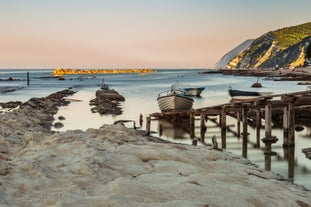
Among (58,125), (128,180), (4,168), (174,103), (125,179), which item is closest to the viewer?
(128,180)

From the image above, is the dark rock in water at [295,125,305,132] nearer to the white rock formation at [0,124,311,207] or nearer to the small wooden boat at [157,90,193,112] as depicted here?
the small wooden boat at [157,90,193,112]

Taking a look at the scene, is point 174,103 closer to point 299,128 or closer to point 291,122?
point 299,128

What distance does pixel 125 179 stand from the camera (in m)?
8.99

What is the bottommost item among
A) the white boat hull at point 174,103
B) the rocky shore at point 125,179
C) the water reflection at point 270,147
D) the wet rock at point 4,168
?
the water reflection at point 270,147

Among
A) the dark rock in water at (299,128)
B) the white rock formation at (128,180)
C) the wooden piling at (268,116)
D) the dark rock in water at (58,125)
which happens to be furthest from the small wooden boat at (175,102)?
the white rock formation at (128,180)

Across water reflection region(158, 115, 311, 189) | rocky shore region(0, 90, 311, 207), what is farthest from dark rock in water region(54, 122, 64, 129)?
rocky shore region(0, 90, 311, 207)

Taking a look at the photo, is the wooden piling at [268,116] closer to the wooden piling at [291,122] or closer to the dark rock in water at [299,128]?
the wooden piling at [291,122]

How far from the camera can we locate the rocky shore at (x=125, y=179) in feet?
26.0

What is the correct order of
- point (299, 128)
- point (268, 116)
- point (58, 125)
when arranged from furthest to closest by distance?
point (58, 125), point (299, 128), point (268, 116)

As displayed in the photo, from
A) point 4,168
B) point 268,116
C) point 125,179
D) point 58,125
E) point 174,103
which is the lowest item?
point 58,125

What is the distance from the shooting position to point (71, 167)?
9.86 m

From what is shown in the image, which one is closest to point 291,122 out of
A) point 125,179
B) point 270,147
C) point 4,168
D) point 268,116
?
point 268,116

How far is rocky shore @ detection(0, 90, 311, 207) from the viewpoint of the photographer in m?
7.93

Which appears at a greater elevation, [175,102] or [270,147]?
[175,102]
